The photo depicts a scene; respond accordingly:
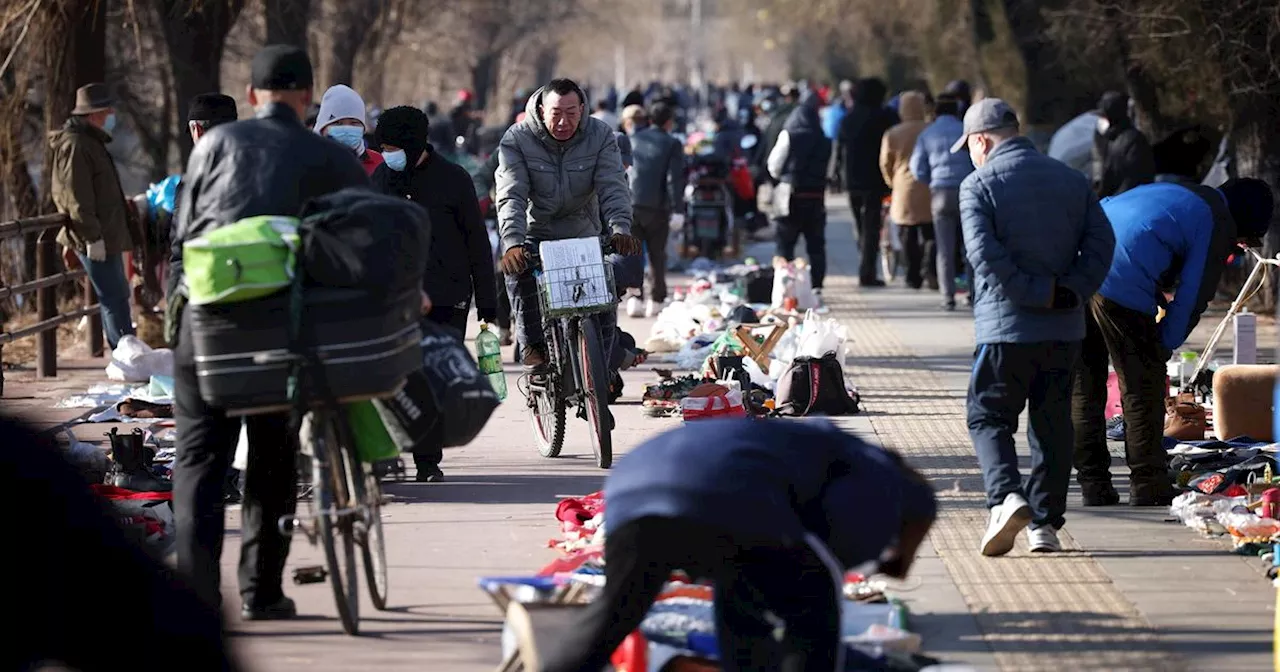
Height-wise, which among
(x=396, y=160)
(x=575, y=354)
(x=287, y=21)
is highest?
(x=287, y=21)

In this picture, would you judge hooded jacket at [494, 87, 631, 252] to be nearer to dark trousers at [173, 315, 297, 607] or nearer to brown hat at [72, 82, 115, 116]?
dark trousers at [173, 315, 297, 607]

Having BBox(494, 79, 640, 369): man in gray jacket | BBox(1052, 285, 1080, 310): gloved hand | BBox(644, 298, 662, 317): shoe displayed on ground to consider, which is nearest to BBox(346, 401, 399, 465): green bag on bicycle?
BBox(1052, 285, 1080, 310): gloved hand

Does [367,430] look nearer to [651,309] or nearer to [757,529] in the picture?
[757,529]

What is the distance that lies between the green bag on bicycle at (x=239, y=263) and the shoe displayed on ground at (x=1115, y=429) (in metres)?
5.82

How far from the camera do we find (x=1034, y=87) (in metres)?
28.6

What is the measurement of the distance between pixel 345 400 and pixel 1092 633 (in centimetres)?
259

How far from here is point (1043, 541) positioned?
8.26 meters

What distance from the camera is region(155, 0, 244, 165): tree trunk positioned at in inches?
748

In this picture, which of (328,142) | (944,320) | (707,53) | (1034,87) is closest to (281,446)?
(328,142)

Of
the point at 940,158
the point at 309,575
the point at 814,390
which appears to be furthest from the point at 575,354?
the point at 940,158

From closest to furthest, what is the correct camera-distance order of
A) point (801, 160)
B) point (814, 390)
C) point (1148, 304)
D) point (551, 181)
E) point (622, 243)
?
1. point (1148, 304)
2. point (622, 243)
3. point (551, 181)
4. point (814, 390)
5. point (801, 160)

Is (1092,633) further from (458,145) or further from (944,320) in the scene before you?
(458,145)

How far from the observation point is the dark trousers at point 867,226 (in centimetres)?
1991

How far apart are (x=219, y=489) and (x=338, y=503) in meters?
0.44
